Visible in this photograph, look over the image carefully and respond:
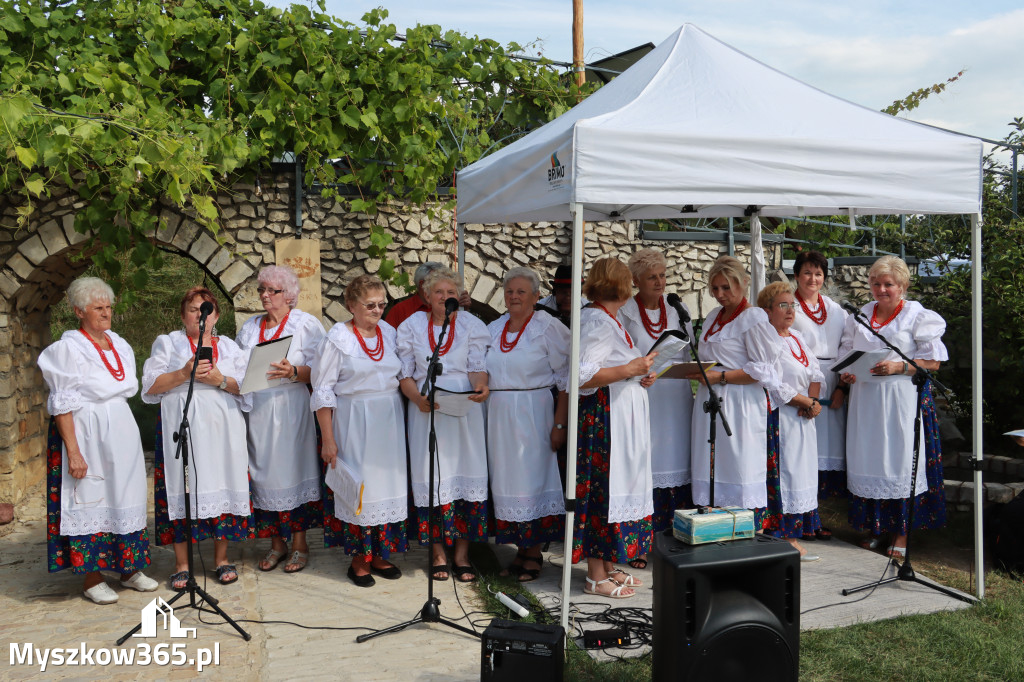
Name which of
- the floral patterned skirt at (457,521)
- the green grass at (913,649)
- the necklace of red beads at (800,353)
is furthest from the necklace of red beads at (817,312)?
the floral patterned skirt at (457,521)

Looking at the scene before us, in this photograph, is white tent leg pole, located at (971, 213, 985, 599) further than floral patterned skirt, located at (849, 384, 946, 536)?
No

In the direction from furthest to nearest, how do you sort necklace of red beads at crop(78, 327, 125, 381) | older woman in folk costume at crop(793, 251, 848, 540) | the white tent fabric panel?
1. older woman in folk costume at crop(793, 251, 848, 540)
2. necklace of red beads at crop(78, 327, 125, 381)
3. the white tent fabric panel

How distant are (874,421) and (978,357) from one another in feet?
2.78

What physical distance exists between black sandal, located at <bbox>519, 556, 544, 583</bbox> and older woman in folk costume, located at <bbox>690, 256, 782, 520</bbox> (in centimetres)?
102

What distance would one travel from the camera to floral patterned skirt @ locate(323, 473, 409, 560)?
4.77 meters

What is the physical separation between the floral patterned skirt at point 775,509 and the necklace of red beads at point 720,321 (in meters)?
0.60

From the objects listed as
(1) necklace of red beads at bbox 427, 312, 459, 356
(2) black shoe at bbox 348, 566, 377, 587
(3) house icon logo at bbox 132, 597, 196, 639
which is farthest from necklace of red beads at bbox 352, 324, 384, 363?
(3) house icon logo at bbox 132, 597, 196, 639

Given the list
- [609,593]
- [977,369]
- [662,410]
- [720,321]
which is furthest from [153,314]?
Answer: [977,369]

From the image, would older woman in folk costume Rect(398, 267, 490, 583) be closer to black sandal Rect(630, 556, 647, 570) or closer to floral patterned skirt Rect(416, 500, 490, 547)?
floral patterned skirt Rect(416, 500, 490, 547)

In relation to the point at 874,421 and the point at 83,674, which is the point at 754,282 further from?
the point at 83,674

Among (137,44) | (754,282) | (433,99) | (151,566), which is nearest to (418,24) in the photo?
(433,99)

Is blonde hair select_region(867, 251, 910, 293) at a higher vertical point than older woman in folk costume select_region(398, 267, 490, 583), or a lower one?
higher

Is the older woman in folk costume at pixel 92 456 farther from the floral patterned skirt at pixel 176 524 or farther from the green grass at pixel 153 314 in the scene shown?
the green grass at pixel 153 314

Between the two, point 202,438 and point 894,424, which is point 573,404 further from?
point 894,424
